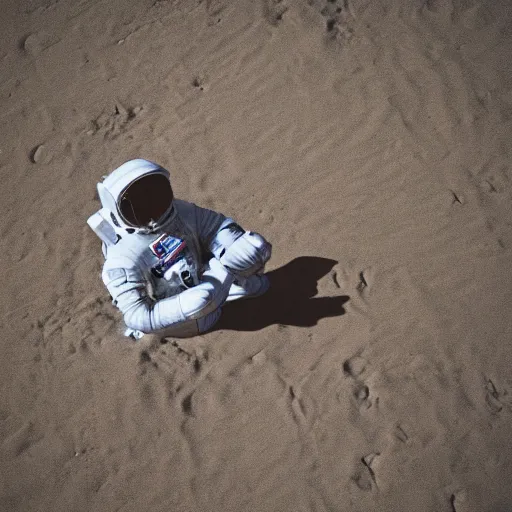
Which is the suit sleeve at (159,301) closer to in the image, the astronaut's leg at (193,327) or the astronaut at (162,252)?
the astronaut at (162,252)

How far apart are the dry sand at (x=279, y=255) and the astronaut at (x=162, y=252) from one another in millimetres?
772

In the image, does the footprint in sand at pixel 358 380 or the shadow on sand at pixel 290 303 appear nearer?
the footprint in sand at pixel 358 380

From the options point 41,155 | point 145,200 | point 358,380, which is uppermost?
point 41,155

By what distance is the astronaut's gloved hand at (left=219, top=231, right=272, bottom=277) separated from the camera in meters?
4.68

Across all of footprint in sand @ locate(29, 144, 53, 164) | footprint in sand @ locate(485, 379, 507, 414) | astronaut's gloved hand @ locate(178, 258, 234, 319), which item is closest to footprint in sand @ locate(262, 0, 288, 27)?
footprint in sand @ locate(29, 144, 53, 164)

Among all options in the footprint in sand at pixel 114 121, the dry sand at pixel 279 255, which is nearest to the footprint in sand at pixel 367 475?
the dry sand at pixel 279 255

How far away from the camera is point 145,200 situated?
14.8ft

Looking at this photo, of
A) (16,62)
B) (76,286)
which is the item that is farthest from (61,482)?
(16,62)

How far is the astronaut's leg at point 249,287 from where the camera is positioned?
533 centimetres

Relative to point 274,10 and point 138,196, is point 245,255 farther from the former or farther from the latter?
point 274,10

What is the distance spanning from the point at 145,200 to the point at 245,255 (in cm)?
79

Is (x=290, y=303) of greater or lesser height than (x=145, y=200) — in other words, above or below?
below

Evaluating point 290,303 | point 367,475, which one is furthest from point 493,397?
point 290,303

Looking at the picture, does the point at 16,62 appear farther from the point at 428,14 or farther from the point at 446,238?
the point at 446,238
